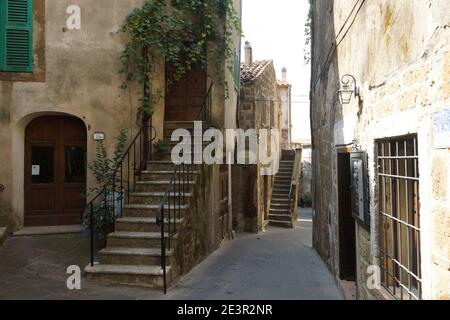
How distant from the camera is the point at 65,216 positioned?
8.02 meters

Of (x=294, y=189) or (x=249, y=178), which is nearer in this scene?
(x=249, y=178)

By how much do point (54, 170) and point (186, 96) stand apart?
3377 millimetres

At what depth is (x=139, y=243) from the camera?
19.5 feet

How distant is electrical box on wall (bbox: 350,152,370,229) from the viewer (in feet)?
13.6

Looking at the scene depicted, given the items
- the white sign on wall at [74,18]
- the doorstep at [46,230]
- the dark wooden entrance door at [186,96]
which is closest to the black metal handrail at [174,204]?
the dark wooden entrance door at [186,96]

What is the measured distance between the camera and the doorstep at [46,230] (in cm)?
720

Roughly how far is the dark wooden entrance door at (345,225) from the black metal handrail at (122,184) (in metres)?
3.44

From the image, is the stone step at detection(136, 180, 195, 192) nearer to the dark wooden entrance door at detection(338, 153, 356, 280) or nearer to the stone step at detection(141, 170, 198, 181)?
the stone step at detection(141, 170, 198, 181)

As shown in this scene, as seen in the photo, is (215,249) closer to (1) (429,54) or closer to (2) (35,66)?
(2) (35,66)

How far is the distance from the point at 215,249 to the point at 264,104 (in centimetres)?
867

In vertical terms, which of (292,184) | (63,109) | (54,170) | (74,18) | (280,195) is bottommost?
(280,195)

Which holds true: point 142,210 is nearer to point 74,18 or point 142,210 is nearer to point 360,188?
point 360,188

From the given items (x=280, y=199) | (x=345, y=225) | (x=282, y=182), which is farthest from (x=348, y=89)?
(x=282, y=182)
